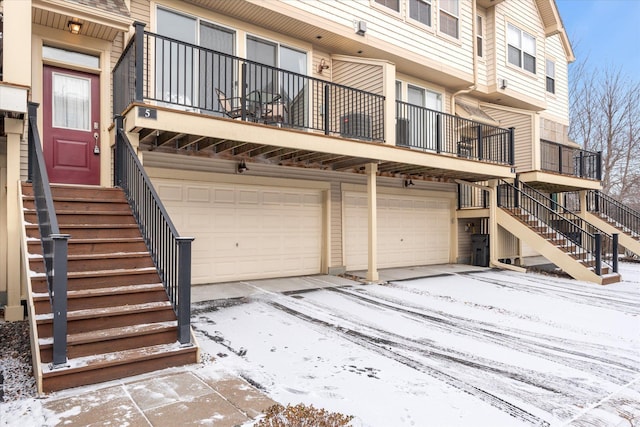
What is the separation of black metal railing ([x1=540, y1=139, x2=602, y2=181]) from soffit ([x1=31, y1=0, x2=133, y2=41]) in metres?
12.6

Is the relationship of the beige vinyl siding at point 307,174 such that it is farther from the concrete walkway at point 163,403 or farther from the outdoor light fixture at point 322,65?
the concrete walkway at point 163,403

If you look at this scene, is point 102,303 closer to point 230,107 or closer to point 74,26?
point 230,107

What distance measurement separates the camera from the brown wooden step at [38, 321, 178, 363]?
3.57 m

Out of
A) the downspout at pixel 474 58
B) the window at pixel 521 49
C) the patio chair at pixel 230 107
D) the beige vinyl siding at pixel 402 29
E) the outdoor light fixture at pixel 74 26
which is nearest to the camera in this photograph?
the outdoor light fixture at pixel 74 26

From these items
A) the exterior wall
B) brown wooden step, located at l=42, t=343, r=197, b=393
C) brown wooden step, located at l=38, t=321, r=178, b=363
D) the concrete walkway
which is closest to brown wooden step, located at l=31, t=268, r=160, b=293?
brown wooden step, located at l=38, t=321, r=178, b=363

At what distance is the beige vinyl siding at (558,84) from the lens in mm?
15406

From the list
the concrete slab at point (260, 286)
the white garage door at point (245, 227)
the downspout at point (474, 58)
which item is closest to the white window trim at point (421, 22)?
the downspout at point (474, 58)

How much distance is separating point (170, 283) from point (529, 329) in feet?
15.9

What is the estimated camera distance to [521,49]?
13.8m

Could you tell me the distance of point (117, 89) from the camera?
650 centimetres

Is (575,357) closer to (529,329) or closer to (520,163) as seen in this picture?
(529,329)

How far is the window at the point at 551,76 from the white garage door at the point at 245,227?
11.5 m

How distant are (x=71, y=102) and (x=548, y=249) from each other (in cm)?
1081

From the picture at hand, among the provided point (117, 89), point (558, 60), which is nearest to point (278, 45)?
point (117, 89)
